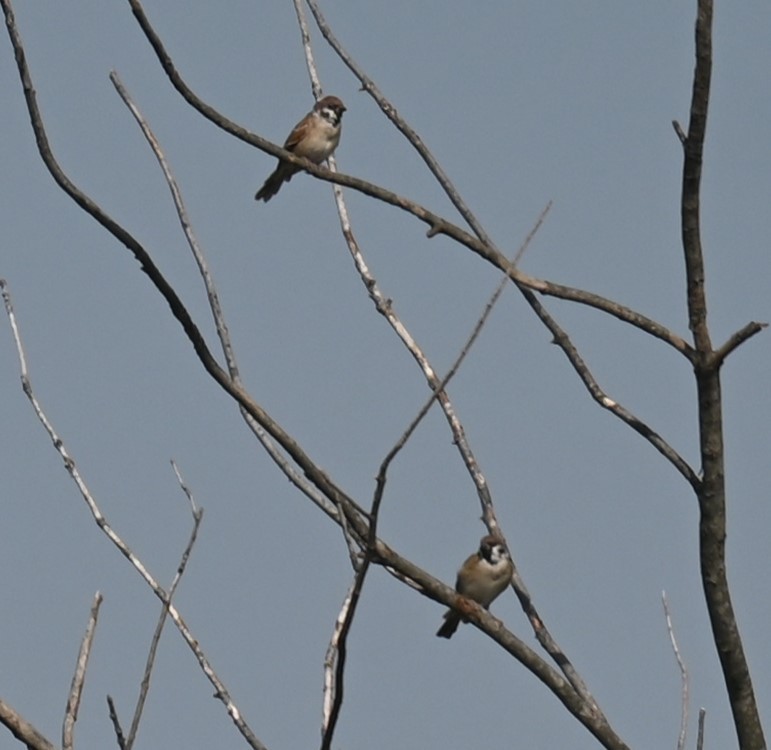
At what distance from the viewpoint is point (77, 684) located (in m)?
3.24

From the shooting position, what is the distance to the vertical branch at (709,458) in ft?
10.6

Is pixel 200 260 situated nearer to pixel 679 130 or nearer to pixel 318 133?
pixel 679 130

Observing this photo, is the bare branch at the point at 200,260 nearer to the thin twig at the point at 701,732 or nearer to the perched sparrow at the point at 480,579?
the thin twig at the point at 701,732

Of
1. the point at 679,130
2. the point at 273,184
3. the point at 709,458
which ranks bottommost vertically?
the point at 709,458

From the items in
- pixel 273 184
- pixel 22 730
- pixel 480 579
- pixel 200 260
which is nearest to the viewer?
pixel 22 730

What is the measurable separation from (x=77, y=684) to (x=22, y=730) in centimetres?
36

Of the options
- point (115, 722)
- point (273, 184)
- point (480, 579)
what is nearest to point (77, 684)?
point (115, 722)

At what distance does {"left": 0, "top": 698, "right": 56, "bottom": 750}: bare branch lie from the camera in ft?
9.35

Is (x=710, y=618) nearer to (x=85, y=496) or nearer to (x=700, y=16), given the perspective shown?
(x=700, y=16)

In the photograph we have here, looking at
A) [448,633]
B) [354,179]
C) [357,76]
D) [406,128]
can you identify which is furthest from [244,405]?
[448,633]

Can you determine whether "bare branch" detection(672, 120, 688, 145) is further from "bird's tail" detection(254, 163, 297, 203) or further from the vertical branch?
"bird's tail" detection(254, 163, 297, 203)

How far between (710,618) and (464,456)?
132 centimetres

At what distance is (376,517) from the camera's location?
8.78 feet

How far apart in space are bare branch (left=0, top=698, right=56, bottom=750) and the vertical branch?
4.76 feet
